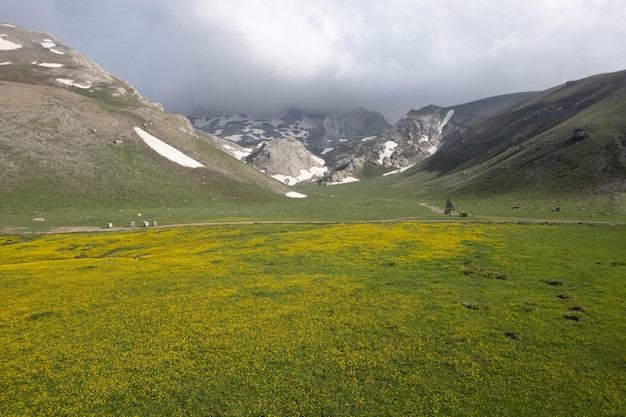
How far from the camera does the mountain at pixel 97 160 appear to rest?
9625 centimetres

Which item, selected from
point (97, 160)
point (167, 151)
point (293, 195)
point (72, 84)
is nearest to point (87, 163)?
point (97, 160)

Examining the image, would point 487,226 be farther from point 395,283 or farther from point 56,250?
point 56,250

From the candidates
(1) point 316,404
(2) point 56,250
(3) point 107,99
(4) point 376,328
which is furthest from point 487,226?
(3) point 107,99

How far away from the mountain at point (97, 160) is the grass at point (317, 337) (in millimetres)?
77178

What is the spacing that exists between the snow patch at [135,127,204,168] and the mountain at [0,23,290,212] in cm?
41

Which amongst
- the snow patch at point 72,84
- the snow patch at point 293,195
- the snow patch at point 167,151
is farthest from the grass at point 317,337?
the snow patch at point 72,84

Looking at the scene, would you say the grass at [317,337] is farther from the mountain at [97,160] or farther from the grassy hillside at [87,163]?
the mountain at [97,160]

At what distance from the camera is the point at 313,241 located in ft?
156

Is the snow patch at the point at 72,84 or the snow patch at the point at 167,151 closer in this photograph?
the snow patch at the point at 167,151

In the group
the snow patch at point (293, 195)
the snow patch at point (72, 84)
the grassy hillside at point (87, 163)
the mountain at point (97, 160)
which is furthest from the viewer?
the snow patch at point (72, 84)

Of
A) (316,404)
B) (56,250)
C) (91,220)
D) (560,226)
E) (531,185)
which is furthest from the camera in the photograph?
(531,185)

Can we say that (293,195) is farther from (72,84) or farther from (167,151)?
(72,84)

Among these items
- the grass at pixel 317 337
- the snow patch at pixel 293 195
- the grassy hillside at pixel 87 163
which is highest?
the grassy hillside at pixel 87 163

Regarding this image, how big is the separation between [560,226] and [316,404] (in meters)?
60.6
